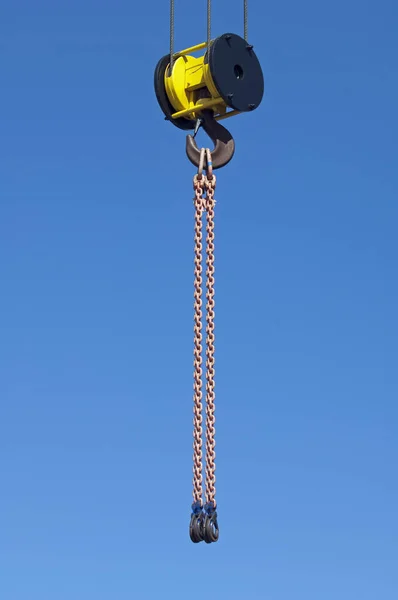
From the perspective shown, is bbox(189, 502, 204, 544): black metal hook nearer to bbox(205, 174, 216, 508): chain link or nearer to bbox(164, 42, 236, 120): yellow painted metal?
bbox(205, 174, 216, 508): chain link

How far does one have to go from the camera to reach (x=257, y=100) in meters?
12.1

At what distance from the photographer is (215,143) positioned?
38.9ft

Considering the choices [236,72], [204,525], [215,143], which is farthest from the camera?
[236,72]

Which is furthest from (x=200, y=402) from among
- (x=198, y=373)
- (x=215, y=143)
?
(x=215, y=143)

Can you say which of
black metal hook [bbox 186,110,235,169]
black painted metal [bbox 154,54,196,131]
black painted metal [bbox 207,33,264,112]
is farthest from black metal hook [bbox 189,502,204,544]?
black painted metal [bbox 207,33,264,112]

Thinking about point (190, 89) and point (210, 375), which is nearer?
point (210, 375)

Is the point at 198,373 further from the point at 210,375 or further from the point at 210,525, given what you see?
the point at 210,525

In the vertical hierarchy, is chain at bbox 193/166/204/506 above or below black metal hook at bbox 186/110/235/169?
below

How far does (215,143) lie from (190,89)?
58 centimetres

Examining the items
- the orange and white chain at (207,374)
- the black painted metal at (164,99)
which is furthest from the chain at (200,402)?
the black painted metal at (164,99)

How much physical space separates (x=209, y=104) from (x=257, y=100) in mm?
531

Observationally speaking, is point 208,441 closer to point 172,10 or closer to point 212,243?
point 212,243

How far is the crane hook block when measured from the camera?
11766 mm

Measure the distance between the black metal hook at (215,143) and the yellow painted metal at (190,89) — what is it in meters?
0.08
